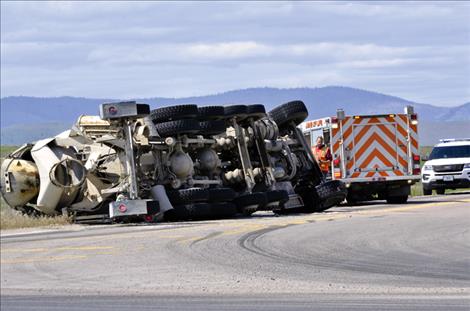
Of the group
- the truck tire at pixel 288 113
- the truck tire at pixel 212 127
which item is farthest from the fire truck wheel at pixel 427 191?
the truck tire at pixel 212 127

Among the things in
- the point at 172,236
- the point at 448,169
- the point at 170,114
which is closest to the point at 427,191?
the point at 448,169

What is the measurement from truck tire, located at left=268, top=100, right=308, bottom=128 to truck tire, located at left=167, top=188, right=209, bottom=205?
17.5ft

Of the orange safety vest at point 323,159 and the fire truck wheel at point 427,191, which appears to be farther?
the fire truck wheel at point 427,191

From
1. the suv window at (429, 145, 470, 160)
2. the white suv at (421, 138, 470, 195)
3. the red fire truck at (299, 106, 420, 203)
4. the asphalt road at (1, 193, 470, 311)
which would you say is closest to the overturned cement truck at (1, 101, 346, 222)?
the asphalt road at (1, 193, 470, 311)

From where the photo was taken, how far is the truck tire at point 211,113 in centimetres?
2611

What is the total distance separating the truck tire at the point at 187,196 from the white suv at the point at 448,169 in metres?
15.8

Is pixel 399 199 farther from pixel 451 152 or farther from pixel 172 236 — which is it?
pixel 172 236

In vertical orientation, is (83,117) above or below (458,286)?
above

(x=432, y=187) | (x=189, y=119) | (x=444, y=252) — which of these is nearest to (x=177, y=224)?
(x=189, y=119)

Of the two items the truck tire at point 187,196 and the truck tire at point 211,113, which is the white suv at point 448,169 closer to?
the truck tire at point 211,113

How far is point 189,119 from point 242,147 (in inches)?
86.3

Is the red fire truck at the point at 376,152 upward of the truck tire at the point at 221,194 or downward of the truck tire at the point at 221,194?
upward

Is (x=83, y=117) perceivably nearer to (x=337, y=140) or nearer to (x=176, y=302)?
(x=337, y=140)

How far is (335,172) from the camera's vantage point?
3147 cm
